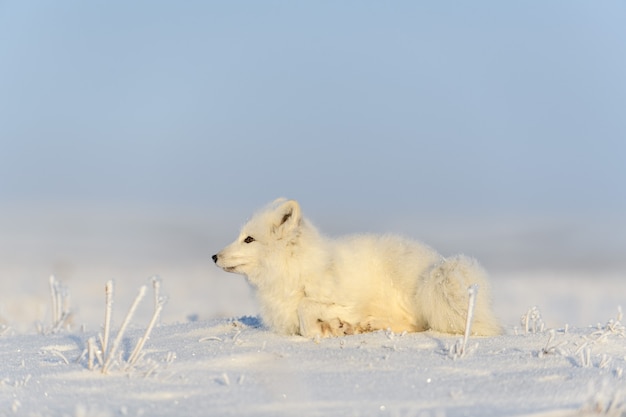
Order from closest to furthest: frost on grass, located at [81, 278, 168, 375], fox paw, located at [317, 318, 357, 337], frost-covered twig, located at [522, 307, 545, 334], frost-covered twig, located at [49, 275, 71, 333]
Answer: frost on grass, located at [81, 278, 168, 375] → fox paw, located at [317, 318, 357, 337] → frost-covered twig, located at [522, 307, 545, 334] → frost-covered twig, located at [49, 275, 71, 333]

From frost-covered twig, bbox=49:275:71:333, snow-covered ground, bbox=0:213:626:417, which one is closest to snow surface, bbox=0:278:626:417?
snow-covered ground, bbox=0:213:626:417

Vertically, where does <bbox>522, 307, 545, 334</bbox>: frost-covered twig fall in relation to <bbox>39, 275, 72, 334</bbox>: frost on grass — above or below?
above

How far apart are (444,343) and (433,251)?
1448 millimetres

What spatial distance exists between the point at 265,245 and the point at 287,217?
0.88ft

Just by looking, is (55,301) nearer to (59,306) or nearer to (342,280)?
(59,306)

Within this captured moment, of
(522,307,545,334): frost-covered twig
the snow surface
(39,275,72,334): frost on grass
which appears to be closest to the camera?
the snow surface

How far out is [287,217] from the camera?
621 centimetres

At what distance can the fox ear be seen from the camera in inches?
241

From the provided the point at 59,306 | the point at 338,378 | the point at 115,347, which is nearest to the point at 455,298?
the point at 338,378

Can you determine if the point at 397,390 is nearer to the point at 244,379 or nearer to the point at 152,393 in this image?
the point at 244,379

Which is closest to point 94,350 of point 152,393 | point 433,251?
point 152,393

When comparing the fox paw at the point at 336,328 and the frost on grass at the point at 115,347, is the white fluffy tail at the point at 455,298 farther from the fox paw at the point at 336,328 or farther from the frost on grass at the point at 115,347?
the frost on grass at the point at 115,347

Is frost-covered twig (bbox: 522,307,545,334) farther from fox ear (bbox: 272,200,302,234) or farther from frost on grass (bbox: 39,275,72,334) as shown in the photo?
frost on grass (bbox: 39,275,72,334)

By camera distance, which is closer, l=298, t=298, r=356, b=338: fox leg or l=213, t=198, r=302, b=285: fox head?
l=298, t=298, r=356, b=338: fox leg
